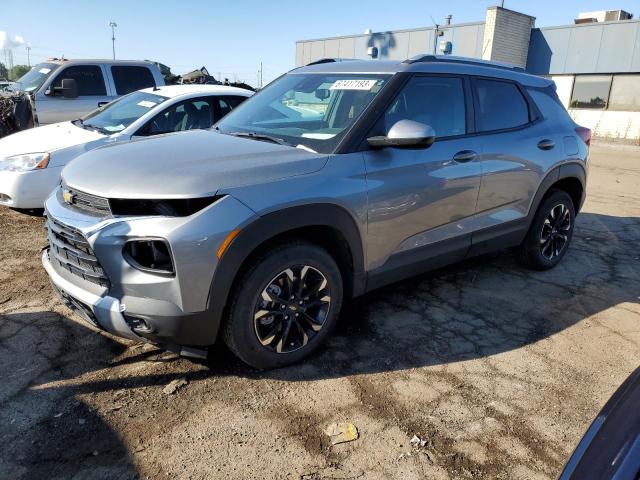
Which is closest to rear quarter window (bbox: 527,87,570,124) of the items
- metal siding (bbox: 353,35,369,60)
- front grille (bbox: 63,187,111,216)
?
front grille (bbox: 63,187,111,216)

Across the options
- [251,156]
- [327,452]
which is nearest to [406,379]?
[327,452]

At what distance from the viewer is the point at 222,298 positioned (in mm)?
2678

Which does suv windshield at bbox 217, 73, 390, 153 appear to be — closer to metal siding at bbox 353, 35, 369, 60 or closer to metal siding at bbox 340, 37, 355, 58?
metal siding at bbox 353, 35, 369, 60

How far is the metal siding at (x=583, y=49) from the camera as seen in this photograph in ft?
64.6

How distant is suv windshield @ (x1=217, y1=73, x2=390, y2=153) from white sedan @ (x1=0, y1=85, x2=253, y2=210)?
180cm

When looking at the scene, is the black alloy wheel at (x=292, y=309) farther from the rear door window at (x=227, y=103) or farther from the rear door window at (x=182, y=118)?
the rear door window at (x=227, y=103)

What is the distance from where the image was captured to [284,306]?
9.79 feet

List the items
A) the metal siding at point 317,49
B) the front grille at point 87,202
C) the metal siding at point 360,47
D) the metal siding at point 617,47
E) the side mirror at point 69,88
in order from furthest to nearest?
the metal siding at point 317,49 → the metal siding at point 360,47 → the metal siding at point 617,47 → the side mirror at point 69,88 → the front grille at point 87,202

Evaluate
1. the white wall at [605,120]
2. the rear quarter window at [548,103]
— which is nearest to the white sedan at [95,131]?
the rear quarter window at [548,103]

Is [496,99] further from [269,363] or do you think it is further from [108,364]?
[108,364]

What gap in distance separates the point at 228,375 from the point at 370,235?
1.22 meters

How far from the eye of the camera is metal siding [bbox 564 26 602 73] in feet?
64.6

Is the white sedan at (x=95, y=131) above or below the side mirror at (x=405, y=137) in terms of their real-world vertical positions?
below

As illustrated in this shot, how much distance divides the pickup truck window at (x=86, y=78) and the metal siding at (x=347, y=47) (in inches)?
758
